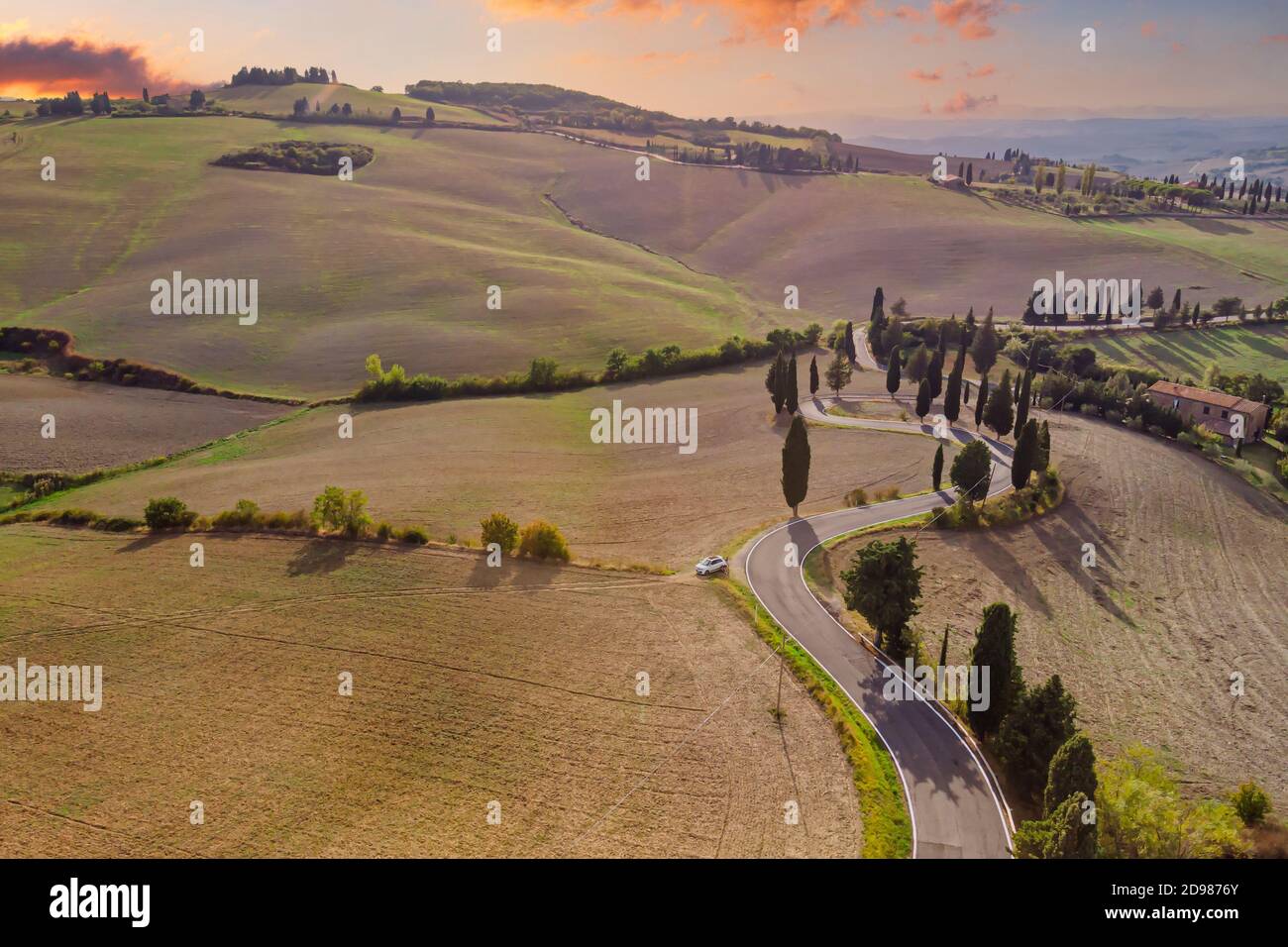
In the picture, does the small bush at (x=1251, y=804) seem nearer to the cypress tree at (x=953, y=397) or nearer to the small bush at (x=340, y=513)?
the small bush at (x=340, y=513)

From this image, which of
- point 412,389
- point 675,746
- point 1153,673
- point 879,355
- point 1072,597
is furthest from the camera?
point 879,355

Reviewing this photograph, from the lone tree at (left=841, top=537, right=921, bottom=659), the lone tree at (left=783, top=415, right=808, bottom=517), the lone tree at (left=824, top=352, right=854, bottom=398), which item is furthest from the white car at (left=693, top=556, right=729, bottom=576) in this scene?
the lone tree at (left=824, top=352, right=854, bottom=398)

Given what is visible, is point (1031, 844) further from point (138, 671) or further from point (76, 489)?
point (76, 489)

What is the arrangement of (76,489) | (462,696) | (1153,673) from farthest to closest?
(76,489)
(1153,673)
(462,696)

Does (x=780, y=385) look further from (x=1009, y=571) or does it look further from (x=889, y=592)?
(x=889, y=592)

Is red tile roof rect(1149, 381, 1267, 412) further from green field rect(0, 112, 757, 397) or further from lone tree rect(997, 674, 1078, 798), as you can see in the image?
lone tree rect(997, 674, 1078, 798)

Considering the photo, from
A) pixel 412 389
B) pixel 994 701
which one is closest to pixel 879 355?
pixel 412 389

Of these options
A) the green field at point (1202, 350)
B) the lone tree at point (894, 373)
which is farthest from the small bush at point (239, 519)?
the green field at point (1202, 350)
